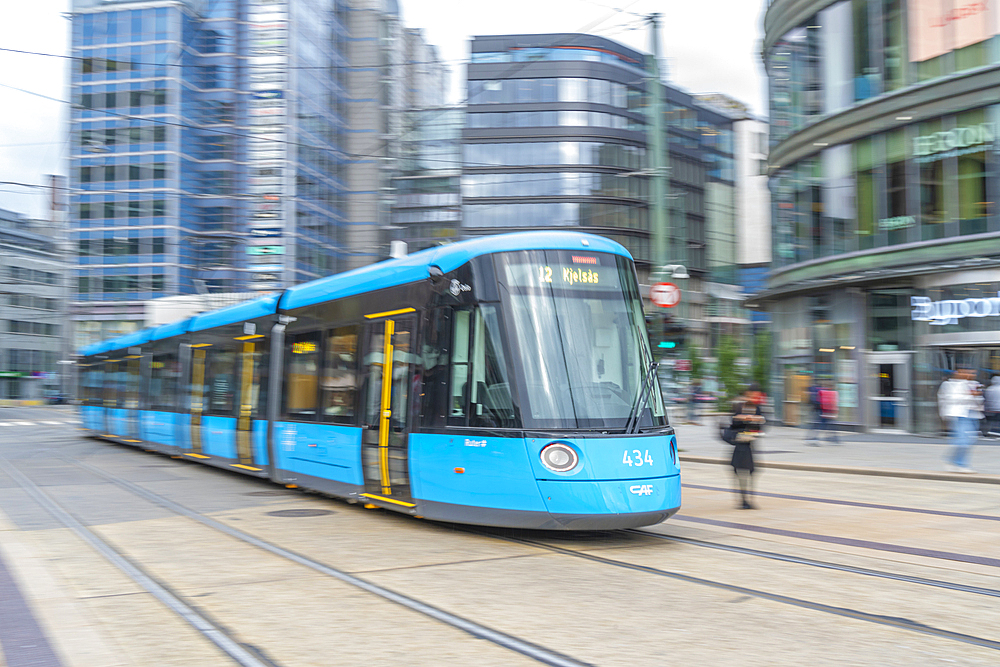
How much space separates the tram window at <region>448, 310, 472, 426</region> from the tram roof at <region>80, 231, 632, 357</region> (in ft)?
1.90

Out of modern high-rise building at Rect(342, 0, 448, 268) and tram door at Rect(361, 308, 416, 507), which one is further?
modern high-rise building at Rect(342, 0, 448, 268)

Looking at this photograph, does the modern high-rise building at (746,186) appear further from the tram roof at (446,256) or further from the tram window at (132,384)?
the tram roof at (446,256)

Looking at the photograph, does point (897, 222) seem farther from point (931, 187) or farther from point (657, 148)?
point (657, 148)

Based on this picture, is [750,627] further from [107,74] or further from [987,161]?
[107,74]

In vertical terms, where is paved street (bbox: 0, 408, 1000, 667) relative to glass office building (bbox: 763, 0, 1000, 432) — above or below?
below

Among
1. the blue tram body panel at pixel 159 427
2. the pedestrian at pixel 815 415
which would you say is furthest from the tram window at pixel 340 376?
the pedestrian at pixel 815 415

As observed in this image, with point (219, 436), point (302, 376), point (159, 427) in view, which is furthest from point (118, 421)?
point (302, 376)

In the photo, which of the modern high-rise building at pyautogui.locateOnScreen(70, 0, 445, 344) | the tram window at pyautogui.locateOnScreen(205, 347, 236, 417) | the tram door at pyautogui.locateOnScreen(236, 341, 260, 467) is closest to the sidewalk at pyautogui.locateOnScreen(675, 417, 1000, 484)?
the tram door at pyautogui.locateOnScreen(236, 341, 260, 467)

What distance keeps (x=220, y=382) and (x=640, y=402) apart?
9029mm

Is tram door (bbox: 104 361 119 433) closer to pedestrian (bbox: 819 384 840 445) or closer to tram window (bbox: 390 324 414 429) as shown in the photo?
tram window (bbox: 390 324 414 429)

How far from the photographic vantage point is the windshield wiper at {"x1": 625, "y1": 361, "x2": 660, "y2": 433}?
26.6ft

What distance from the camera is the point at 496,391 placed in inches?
324

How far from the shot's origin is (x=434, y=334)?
8984 millimetres

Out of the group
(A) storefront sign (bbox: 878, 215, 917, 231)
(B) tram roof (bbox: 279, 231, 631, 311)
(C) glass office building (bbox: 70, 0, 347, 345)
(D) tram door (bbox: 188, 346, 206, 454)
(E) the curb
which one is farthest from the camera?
(C) glass office building (bbox: 70, 0, 347, 345)
